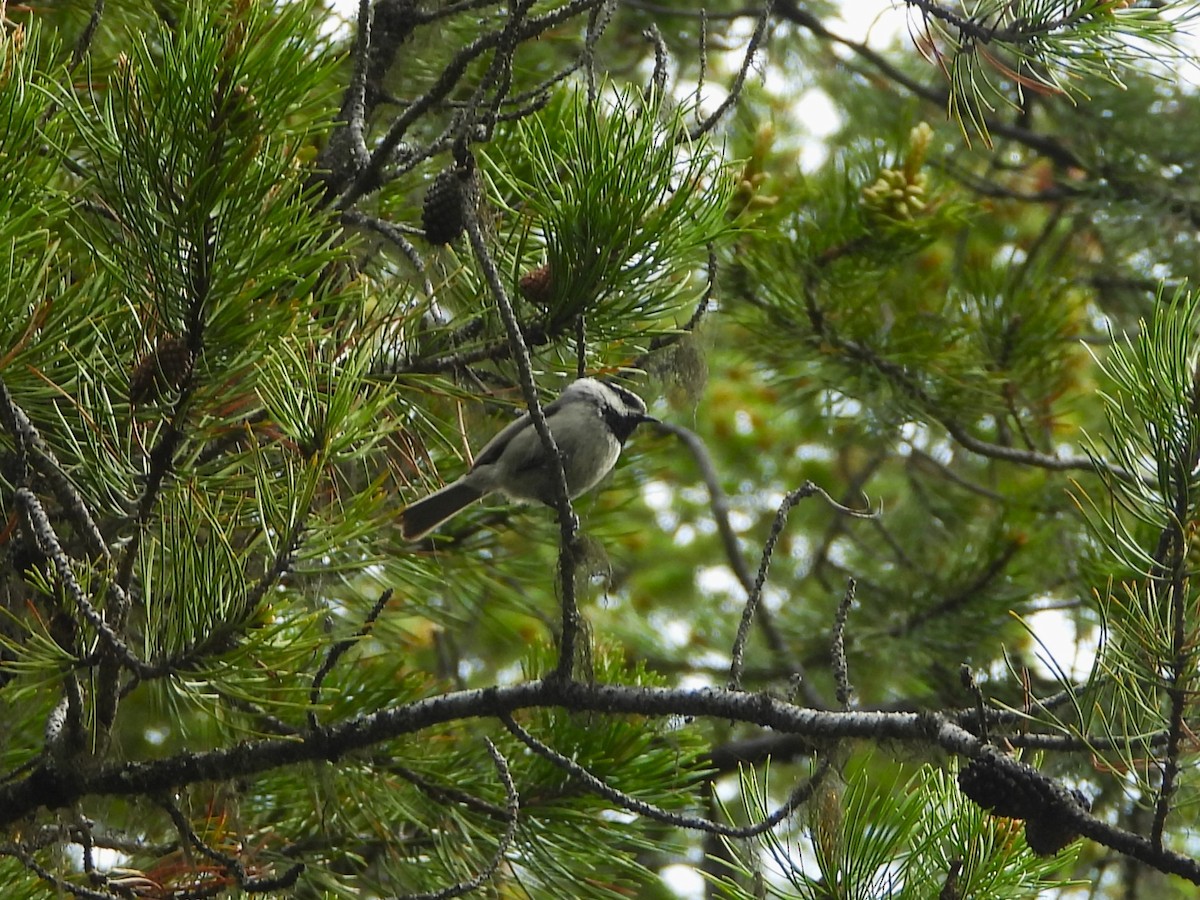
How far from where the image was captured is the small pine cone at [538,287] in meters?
2.10

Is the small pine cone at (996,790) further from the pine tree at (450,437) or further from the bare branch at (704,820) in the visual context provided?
the bare branch at (704,820)

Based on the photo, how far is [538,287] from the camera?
2113 mm

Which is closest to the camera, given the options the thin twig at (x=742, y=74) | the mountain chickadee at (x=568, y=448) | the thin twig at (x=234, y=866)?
the thin twig at (x=234, y=866)

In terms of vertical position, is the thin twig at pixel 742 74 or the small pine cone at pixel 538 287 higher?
the thin twig at pixel 742 74

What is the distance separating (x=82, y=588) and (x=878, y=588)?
3066 mm

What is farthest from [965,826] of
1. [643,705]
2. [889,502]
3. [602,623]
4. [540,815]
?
[889,502]

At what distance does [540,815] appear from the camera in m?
2.35

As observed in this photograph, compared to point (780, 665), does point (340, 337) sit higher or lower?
lower

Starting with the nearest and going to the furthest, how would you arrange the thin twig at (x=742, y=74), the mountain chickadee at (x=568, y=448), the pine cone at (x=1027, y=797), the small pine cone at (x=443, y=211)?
the pine cone at (x=1027, y=797), the thin twig at (x=742, y=74), the small pine cone at (x=443, y=211), the mountain chickadee at (x=568, y=448)

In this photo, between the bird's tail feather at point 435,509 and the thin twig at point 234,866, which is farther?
the bird's tail feather at point 435,509

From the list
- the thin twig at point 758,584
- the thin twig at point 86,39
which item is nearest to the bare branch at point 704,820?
the thin twig at point 758,584

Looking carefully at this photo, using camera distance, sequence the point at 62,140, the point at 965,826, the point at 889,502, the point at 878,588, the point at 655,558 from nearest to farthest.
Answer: the point at 965,826 < the point at 62,140 < the point at 878,588 < the point at 889,502 < the point at 655,558

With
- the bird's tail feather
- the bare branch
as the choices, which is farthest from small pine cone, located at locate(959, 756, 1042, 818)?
the bird's tail feather

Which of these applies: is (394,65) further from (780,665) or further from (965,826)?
(780,665)
